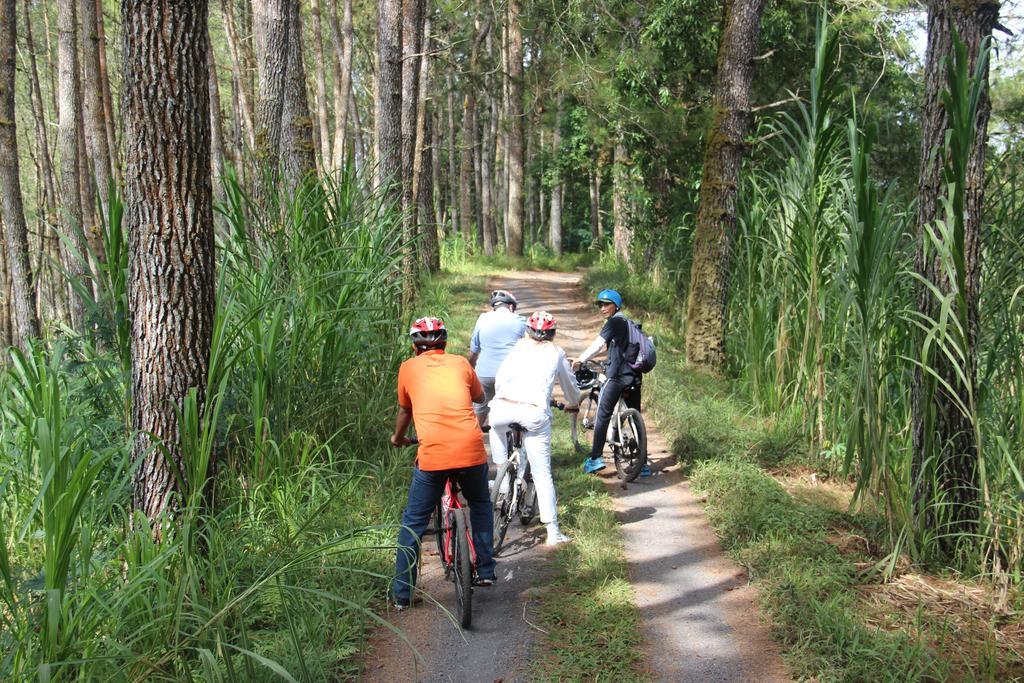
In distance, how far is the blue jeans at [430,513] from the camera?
514 cm

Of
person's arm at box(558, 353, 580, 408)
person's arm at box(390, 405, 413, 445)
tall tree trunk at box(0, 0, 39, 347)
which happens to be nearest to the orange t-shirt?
person's arm at box(390, 405, 413, 445)

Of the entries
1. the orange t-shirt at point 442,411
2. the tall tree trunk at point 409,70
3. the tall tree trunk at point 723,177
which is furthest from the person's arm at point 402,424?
the tall tree trunk at point 409,70

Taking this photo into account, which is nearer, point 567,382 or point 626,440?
point 567,382

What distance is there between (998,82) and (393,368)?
2105 centimetres

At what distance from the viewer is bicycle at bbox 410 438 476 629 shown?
16.6ft

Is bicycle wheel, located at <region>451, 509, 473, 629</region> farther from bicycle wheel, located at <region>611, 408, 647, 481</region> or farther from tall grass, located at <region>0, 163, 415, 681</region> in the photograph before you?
bicycle wheel, located at <region>611, 408, 647, 481</region>

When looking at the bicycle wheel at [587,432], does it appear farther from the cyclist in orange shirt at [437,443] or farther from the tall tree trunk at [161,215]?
the tall tree trunk at [161,215]

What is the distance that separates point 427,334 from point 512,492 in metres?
1.72

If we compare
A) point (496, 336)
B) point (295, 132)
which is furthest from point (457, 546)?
point (295, 132)

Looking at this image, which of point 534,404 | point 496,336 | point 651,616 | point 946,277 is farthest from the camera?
point 496,336

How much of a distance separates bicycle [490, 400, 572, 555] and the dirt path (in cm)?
16

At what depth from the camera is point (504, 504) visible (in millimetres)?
6398

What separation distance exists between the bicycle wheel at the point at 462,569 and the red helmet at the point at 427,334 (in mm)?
1019

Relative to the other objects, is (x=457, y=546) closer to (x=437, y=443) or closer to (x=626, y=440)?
(x=437, y=443)
